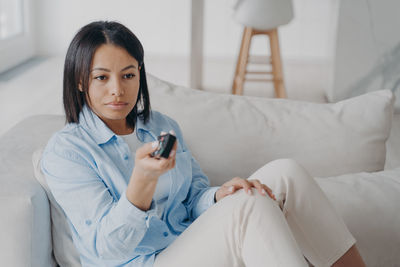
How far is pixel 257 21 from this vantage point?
3771 mm

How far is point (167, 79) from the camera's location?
4738 mm

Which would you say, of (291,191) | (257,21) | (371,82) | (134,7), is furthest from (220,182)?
(134,7)

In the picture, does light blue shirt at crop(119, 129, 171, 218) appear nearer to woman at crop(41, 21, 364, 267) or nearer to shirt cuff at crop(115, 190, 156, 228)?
woman at crop(41, 21, 364, 267)

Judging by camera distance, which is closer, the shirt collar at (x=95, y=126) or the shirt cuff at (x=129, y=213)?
the shirt cuff at (x=129, y=213)

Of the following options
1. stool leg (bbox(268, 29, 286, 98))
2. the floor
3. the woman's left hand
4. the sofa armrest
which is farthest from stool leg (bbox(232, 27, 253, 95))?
the sofa armrest

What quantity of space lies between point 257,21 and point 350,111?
74.4 inches

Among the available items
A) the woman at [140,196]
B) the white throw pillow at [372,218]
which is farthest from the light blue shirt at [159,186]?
the white throw pillow at [372,218]

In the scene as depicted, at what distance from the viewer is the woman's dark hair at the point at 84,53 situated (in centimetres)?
142

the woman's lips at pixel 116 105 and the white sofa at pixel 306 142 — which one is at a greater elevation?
the woman's lips at pixel 116 105

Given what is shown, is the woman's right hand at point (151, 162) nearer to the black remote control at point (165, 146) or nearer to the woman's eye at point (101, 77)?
the black remote control at point (165, 146)

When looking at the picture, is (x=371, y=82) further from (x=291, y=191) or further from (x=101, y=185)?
(x=101, y=185)

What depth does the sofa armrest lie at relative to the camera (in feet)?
4.45

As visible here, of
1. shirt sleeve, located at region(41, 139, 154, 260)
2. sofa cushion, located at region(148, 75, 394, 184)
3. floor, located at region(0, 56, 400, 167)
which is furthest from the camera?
floor, located at region(0, 56, 400, 167)

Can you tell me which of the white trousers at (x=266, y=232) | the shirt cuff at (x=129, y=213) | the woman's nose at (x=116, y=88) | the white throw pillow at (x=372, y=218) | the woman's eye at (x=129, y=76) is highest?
the woman's eye at (x=129, y=76)
